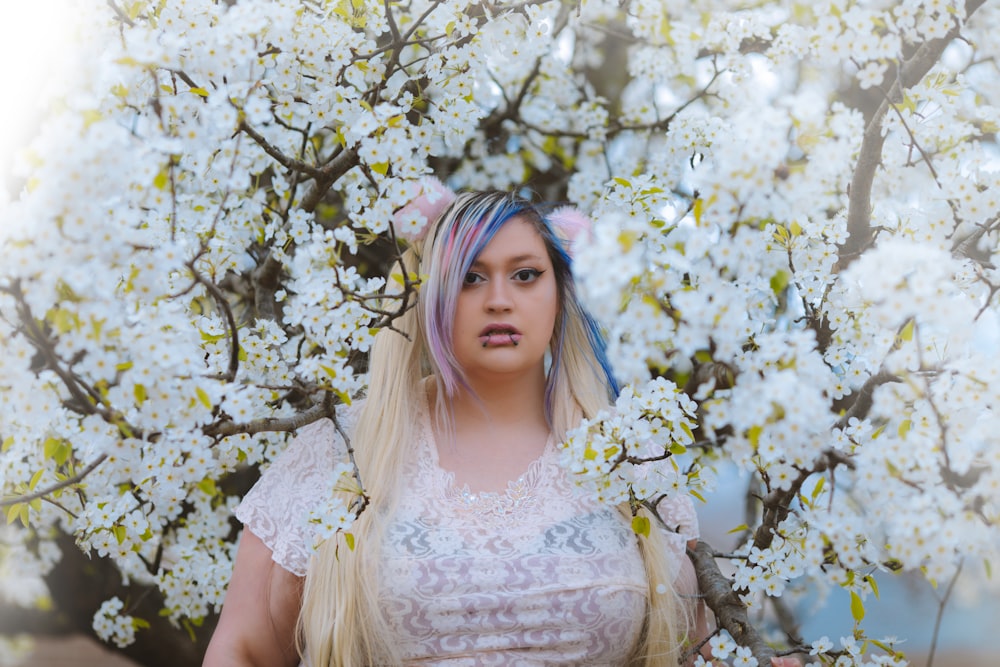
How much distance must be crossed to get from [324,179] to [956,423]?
1594 mm

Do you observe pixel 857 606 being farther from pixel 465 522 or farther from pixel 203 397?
pixel 203 397

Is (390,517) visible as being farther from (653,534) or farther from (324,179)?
(324,179)

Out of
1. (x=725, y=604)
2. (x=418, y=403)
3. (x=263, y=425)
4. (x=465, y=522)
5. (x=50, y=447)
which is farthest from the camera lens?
(x=418, y=403)

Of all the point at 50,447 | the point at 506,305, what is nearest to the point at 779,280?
the point at 506,305

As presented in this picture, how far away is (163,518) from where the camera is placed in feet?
9.22

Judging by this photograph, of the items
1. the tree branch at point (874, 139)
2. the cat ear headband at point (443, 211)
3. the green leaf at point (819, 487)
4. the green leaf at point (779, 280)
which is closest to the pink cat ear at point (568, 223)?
the cat ear headband at point (443, 211)

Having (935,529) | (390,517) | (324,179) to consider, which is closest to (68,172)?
(324,179)

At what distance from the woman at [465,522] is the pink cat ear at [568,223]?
0.19 ft

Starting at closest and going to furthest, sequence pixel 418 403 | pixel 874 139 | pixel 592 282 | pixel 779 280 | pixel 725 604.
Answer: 1. pixel 592 282
2. pixel 874 139
3. pixel 725 604
4. pixel 418 403
5. pixel 779 280

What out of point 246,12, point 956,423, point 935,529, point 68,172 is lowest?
point 935,529

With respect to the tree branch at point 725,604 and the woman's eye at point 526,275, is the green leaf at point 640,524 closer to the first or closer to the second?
the tree branch at point 725,604

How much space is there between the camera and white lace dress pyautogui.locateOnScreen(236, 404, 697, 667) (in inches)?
90.1

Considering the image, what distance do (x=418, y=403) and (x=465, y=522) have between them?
1.35 feet

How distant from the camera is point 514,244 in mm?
2471
